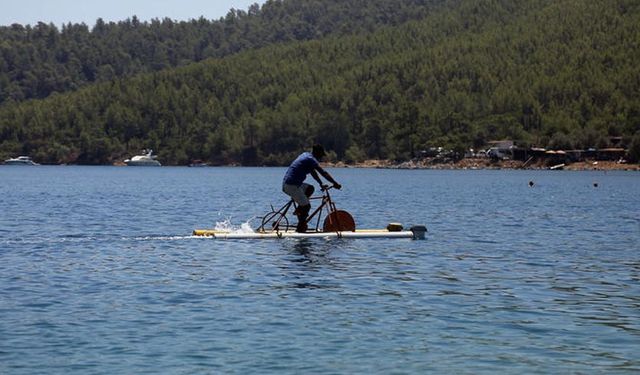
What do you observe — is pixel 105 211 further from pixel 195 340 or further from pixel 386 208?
pixel 195 340

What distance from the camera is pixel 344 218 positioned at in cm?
3650

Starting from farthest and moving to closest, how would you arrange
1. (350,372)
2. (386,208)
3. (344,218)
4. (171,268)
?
(386,208)
(344,218)
(171,268)
(350,372)

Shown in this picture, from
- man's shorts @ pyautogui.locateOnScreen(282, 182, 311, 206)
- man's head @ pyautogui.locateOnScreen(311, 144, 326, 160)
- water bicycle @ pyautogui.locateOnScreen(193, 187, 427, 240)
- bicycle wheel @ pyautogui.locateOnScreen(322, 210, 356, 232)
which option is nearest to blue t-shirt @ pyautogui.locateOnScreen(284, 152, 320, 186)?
man's shorts @ pyautogui.locateOnScreen(282, 182, 311, 206)

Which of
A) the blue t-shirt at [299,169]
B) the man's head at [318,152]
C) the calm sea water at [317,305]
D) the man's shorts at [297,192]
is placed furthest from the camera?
the man's head at [318,152]

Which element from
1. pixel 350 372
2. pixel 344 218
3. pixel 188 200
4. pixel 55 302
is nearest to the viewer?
pixel 350 372

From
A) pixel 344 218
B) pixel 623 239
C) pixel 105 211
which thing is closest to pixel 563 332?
pixel 344 218

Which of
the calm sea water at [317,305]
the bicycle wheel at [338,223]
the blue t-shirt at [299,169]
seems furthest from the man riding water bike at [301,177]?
the bicycle wheel at [338,223]

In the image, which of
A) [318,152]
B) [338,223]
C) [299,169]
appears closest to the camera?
[299,169]

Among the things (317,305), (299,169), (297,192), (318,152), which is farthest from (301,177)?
(317,305)

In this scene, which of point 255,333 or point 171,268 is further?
point 171,268

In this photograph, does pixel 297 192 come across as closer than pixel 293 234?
Yes

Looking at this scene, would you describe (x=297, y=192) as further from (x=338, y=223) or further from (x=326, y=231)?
(x=338, y=223)

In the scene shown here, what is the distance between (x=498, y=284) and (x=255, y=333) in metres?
8.88

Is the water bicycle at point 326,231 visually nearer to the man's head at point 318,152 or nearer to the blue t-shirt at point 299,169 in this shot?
the blue t-shirt at point 299,169
